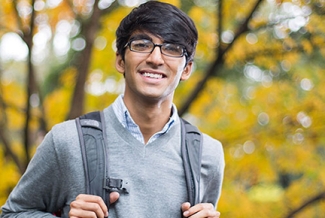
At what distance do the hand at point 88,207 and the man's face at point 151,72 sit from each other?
17.7 inches

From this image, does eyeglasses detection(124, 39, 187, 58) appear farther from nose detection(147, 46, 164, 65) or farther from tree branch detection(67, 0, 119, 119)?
tree branch detection(67, 0, 119, 119)

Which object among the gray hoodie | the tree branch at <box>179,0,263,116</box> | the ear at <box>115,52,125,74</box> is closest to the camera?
the gray hoodie

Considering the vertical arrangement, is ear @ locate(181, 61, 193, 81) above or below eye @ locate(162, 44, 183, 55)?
below

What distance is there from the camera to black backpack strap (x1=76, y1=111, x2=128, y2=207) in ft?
5.92

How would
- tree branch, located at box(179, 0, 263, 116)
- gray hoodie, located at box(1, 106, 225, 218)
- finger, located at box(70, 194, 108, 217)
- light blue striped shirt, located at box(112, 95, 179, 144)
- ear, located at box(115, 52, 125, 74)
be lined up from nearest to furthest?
finger, located at box(70, 194, 108, 217), gray hoodie, located at box(1, 106, 225, 218), light blue striped shirt, located at box(112, 95, 179, 144), ear, located at box(115, 52, 125, 74), tree branch, located at box(179, 0, 263, 116)

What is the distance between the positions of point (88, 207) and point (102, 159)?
0.19 m

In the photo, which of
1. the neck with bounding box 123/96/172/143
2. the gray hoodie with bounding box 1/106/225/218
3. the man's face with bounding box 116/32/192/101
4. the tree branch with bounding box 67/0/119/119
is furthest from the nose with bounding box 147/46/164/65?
the tree branch with bounding box 67/0/119/119

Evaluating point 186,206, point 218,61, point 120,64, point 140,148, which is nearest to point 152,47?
point 120,64

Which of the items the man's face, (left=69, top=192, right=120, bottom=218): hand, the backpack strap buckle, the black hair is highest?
the black hair

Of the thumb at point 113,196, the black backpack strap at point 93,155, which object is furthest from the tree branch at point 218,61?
the thumb at point 113,196

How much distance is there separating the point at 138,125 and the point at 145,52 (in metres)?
0.30

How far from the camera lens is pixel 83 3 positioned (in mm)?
4805

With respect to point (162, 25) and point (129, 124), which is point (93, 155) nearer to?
point (129, 124)

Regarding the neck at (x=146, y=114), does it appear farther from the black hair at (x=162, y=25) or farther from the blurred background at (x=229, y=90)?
the blurred background at (x=229, y=90)
